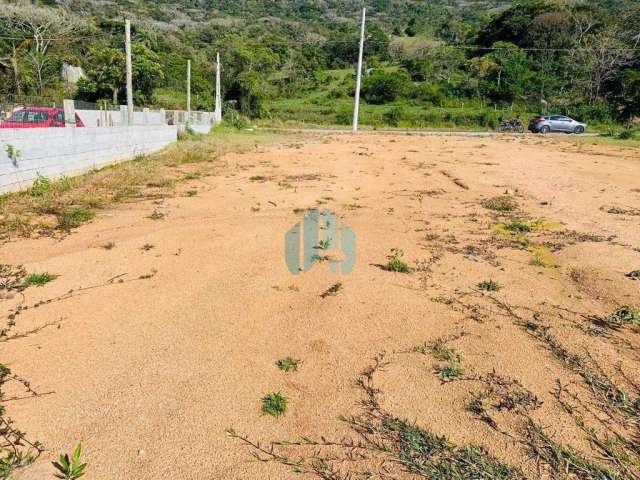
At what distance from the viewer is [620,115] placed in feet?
112

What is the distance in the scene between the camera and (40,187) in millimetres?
7062

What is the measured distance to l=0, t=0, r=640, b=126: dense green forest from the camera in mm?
31219

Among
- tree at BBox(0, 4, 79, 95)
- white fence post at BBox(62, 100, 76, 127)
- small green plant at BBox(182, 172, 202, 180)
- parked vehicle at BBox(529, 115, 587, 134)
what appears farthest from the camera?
tree at BBox(0, 4, 79, 95)

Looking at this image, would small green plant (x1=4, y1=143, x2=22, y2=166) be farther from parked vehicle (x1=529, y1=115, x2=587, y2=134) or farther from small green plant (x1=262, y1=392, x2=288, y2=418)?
parked vehicle (x1=529, y1=115, x2=587, y2=134)

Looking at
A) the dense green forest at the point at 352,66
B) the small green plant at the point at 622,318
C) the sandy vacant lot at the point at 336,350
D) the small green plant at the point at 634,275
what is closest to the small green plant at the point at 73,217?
the sandy vacant lot at the point at 336,350

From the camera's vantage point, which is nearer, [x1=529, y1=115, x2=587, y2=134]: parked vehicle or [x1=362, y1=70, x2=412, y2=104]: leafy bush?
[x1=529, y1=115, x2=587, y2=134]: parked vehicle

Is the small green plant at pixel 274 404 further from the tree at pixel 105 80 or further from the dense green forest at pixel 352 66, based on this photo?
the tree at pixel 105 80

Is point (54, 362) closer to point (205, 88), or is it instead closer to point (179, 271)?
point (179, 271)

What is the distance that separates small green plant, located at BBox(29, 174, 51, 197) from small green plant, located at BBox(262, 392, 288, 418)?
5989mm

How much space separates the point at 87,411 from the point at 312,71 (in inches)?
2238

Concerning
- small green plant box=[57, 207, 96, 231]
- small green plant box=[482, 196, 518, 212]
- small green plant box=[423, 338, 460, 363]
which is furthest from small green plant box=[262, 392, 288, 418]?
small green plant box=[482, 196, 518, 212]

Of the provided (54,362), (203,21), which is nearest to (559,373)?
(54,362)

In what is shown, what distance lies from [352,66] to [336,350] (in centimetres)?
6140

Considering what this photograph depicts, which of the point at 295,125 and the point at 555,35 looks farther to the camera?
the point at 555,35
